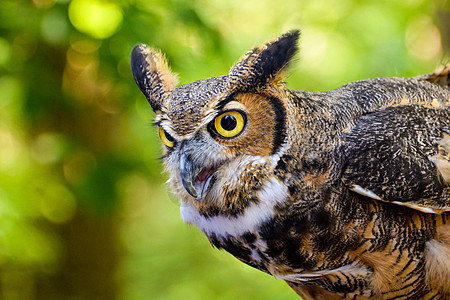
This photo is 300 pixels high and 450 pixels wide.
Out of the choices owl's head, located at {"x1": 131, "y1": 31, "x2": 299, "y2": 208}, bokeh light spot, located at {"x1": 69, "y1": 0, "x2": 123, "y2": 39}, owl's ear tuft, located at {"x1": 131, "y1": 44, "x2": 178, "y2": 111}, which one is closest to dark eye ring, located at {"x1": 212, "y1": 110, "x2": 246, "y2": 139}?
owl's head, located at {"x1": 131, "y1": 31, "x2": 299, "y2": 208}

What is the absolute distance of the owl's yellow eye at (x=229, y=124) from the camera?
1.29 m

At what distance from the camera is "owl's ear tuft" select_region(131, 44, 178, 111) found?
1.47 metres

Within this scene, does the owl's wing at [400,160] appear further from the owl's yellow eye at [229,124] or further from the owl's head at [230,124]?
the owl's yellow eye at [229,124]

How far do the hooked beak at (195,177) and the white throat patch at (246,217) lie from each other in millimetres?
155

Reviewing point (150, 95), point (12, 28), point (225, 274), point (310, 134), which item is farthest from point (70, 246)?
point (310, 134)

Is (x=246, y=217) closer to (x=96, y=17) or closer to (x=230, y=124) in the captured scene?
(x=230, y=124)

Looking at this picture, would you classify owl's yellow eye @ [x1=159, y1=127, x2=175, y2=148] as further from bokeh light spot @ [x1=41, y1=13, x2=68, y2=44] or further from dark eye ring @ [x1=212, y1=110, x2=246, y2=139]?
bokeh light spot @ [x1=41, y1=13, x2=68, y2=44]

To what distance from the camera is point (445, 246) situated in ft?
5.22

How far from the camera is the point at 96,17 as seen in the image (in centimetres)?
228

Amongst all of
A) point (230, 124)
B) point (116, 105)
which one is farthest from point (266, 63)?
point (116, 105)

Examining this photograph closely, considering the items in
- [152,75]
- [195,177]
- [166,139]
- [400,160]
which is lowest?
[400,160]

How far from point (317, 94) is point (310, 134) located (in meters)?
0.30

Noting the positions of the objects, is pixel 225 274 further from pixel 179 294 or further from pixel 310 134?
pixel 310 134

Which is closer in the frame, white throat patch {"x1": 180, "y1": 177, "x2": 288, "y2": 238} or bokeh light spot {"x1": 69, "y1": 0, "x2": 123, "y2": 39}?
white throat patch {"x1": 180, "y1": 177, "x2": 288, "y2": 238}
